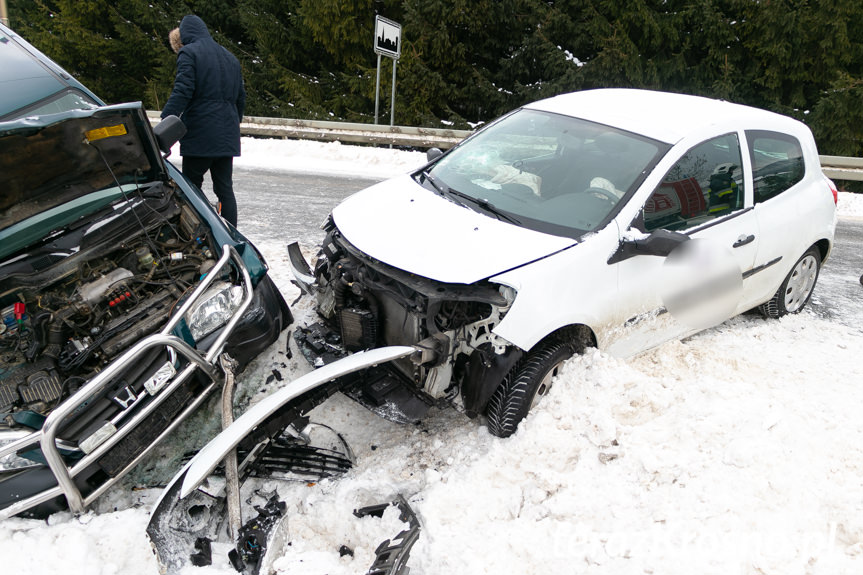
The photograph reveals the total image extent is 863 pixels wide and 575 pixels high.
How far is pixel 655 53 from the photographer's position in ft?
42.1

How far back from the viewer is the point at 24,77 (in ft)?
12.8

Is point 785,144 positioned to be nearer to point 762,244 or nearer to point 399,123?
point 762,244

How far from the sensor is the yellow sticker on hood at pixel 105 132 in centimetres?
344

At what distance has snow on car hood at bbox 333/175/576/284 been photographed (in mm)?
3092

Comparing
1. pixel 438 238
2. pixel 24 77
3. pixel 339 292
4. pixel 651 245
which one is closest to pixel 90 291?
pixel 339 292

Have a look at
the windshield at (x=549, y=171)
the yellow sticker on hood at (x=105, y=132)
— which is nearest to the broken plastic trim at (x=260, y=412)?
the windshield at (x=549, y=171)

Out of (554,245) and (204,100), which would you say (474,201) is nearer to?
(554,245)

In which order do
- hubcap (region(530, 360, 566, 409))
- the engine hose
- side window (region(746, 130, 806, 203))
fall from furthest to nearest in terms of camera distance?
side window (region(746, 130, 806, 203)) → the engine hose → hubcap (region(530, 360, 566, 409))

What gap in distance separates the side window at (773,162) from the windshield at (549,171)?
98cm

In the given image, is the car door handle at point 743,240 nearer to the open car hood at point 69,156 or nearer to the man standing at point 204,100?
the open car hood at point 69,156

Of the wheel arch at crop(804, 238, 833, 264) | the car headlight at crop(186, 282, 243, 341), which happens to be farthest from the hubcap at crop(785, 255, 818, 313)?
the car headlight at crop(186, 282, 243, 341)

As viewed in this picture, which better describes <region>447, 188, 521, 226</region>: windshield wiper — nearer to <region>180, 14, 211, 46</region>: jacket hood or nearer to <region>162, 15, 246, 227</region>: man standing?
<region>162, 15, 246, 227</region>: man standing

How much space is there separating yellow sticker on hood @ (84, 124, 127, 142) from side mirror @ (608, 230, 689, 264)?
116 inches

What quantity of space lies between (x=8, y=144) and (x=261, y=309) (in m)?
1.56
